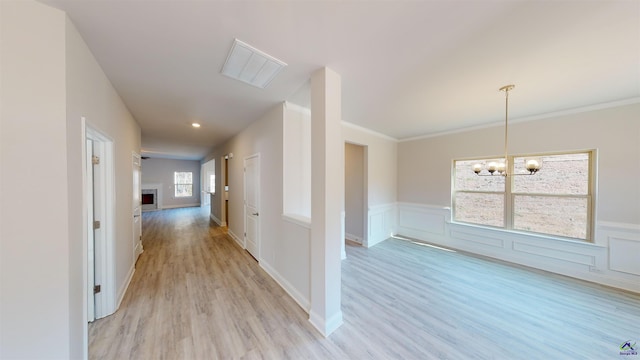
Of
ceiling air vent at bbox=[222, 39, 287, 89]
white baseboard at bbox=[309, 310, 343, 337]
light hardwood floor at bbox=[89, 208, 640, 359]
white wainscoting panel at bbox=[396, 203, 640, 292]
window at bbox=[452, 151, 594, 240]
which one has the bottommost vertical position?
light hardwood floor at bbox=[89, 208, 640, 359]

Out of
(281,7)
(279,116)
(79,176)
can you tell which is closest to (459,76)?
(281,7)

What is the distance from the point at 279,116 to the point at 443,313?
316 centimetres

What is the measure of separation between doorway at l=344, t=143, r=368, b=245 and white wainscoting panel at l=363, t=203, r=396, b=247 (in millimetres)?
112

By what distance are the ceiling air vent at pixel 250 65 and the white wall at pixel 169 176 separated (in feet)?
34.0

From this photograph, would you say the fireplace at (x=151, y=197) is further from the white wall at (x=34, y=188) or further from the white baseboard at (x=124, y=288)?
the white wall at (x=34, y=188)

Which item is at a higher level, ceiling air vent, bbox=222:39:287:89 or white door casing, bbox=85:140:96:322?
ceiling air vent, bbox=222:39:287:89

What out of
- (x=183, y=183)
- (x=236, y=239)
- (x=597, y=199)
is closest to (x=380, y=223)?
(x=597, y=199)

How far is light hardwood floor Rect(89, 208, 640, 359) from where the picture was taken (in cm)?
169

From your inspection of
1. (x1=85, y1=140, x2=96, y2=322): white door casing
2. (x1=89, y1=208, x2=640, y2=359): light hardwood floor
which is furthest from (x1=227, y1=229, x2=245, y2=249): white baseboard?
(x1=85, y1=140, x2=96, y2=322): white door casing

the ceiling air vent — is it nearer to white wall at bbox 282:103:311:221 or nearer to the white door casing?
white wall at bbox 282:103:311:221

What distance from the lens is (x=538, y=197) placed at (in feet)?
11.1

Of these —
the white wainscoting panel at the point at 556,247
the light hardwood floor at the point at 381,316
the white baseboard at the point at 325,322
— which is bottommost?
the light hardwood floor at the point at 381,316

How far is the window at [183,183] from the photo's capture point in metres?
10.2

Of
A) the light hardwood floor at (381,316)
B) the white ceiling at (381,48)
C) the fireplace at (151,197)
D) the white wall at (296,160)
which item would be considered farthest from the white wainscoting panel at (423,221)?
the fireplace at (151,197)
